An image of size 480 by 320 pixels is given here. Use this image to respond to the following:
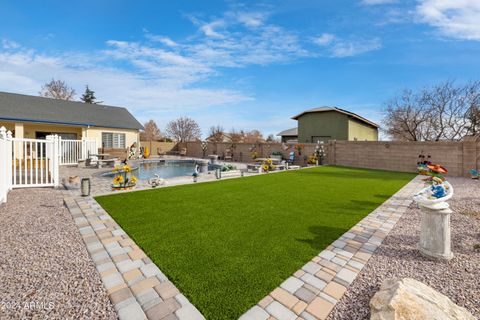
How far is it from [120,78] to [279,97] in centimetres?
1476

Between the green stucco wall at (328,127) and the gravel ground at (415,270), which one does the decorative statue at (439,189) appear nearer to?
the gravel ground at (415,270)

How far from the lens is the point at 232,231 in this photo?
3641 mm

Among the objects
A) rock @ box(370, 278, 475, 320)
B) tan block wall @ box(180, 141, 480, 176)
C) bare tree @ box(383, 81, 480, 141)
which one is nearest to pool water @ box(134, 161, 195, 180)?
tan block wall @ box(180, 141, 480, 176)

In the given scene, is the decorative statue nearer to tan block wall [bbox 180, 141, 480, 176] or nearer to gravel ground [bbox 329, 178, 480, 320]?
gravel ground [bbox 329, 178, 480, 320]

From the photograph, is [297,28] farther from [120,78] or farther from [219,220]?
[120,78]

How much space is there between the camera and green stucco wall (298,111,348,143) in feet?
65.9

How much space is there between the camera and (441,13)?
7.63m

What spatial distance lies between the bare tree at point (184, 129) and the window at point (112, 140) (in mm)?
20067

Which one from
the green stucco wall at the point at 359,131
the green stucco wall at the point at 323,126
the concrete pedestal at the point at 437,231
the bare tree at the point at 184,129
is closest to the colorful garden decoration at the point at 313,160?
the green stucco wall at the point at 323,126

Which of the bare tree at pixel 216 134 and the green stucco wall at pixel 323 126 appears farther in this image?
the bare tree at pixel 216 134

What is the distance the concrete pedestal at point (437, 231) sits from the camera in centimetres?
278

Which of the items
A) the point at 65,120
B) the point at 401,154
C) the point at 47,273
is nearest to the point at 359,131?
the point at 401,154

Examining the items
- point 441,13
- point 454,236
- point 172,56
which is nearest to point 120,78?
point 172,56

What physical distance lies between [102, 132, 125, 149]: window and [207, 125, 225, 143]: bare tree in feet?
53.7
